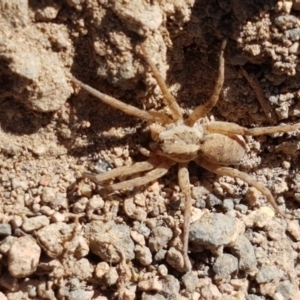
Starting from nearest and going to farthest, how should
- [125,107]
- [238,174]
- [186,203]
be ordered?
1. [125,107]
2. [186,203]
3. [238,174]

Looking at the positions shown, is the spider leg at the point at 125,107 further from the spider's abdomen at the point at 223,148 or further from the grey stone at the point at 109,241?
the grey stone at the point at 109,241

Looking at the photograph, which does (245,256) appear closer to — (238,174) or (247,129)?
(238,174)

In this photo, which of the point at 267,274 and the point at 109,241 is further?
the point at 267,274

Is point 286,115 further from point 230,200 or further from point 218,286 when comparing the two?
point 218,286

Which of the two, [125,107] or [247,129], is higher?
[247,129]

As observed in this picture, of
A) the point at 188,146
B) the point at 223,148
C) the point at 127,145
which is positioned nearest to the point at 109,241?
the point at 127,145

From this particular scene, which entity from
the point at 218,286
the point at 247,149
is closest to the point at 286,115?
the point at 247,149

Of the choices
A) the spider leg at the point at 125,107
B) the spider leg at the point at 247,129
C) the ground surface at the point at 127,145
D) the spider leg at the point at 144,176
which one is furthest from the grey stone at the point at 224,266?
the spider leg at the point at 125,107
